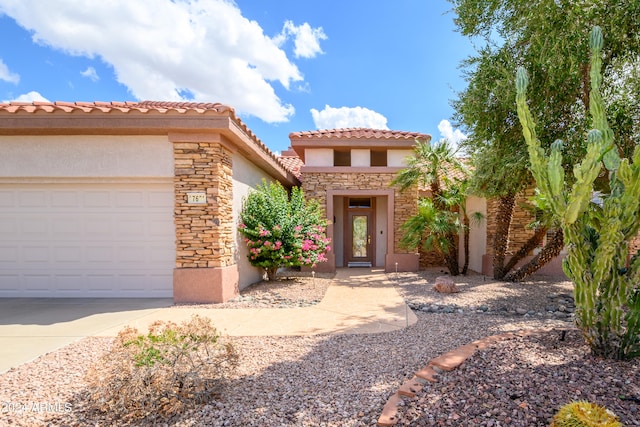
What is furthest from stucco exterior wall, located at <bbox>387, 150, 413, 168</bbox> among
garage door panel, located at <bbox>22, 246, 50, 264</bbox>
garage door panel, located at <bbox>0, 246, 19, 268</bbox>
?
garage door panel, located at <bbox>0, 246, 19, 268</bbox>

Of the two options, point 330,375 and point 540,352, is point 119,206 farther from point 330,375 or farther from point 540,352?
point 540,352

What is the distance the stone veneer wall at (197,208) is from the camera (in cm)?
630

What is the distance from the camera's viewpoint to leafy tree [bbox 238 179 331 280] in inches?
305

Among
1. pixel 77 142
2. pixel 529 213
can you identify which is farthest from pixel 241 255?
pixel 529 213

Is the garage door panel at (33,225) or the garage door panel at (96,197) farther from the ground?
the garage door panel at (96,197)

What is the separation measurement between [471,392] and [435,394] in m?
0.30

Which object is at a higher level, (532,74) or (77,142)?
(532,74)

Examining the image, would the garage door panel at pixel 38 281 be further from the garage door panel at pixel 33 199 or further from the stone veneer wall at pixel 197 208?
the stone veneer wall at pixel 197 208

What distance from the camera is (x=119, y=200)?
6.66 metres

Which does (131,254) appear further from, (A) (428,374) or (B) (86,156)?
(A) (428,374)

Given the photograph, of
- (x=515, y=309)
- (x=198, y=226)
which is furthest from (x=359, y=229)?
(x=198, y=226)

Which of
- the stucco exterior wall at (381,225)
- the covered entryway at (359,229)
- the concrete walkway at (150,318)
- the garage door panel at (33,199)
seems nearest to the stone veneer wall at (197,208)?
the concrete walkway at (150,318)

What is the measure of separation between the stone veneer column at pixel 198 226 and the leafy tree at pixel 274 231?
138 centimetres

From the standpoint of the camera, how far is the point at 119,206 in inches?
262
